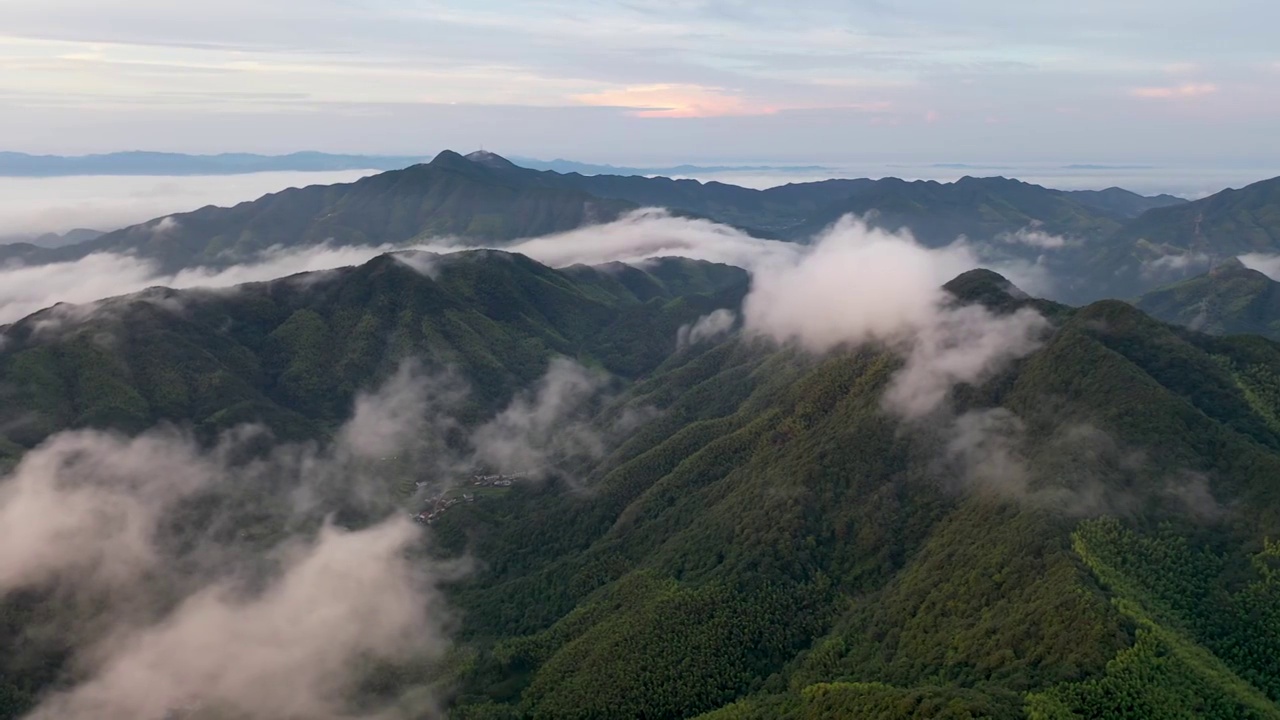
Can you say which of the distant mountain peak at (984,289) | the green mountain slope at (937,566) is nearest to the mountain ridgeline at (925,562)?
the green mountain slope at (937,566)

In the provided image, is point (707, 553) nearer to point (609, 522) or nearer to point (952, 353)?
point (609, 522)

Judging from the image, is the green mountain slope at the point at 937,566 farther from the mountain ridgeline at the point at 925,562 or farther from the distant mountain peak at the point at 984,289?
the distant mountain peak at the point at 984,289

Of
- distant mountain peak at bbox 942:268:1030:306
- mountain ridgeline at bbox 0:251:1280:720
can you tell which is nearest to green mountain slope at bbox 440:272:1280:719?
mountain ridgeline at bbox 0:251:1280:720

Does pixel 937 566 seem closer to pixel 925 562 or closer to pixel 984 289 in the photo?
pixel 925 562

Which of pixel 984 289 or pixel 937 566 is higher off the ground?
pixel 984 289

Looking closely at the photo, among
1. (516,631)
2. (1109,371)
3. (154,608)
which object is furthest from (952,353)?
(154,608)

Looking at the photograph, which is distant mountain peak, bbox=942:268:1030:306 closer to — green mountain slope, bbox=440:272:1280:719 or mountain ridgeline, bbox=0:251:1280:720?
mountain ridgeline, bbox=0:251:1280:720

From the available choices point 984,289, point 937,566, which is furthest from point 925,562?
point 984,289

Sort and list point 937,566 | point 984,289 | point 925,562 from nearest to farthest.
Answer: point 937,566, point 925,562, point 984,289

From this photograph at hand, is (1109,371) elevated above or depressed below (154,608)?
above

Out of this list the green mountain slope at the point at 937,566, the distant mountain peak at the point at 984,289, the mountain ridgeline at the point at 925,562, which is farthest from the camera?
the distant mountain peak at the point at 984,289

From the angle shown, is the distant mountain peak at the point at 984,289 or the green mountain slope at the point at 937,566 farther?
the distant mountain peak at the point at 984,289
